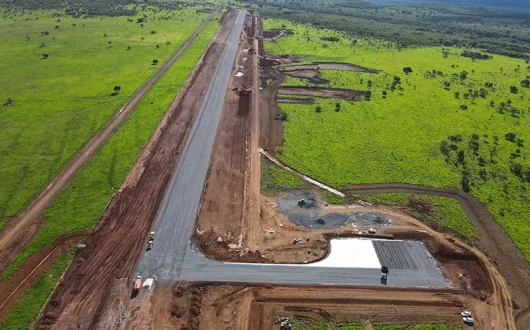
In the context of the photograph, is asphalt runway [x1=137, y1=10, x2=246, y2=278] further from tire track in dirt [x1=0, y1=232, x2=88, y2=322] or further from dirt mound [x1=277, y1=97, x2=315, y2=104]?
dirt mound [x1=277, y1=97, x2=315, y2=104]

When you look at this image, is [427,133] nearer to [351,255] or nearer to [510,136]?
[510,136]

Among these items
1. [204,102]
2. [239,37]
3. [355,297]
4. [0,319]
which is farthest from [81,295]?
[239,37]

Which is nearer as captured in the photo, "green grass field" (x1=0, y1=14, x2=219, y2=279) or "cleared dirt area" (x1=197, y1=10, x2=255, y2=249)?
"green grass field" (x1=0, y1=14, x2=219, y2=279)

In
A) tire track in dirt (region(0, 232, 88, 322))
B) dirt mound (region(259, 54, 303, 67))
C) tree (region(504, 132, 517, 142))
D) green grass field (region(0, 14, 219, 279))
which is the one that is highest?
dirt mound (region(259, 54, 303, 67))

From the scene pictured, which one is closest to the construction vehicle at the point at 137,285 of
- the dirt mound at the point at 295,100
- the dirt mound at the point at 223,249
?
the dirt mound at the point at 223,249

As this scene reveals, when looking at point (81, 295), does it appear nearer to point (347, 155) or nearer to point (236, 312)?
point (236, 312)

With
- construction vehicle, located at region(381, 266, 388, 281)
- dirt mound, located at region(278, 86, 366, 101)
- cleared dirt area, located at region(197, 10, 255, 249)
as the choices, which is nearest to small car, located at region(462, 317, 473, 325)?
construction vehicle, located at region(381, 266, 388, 281)
